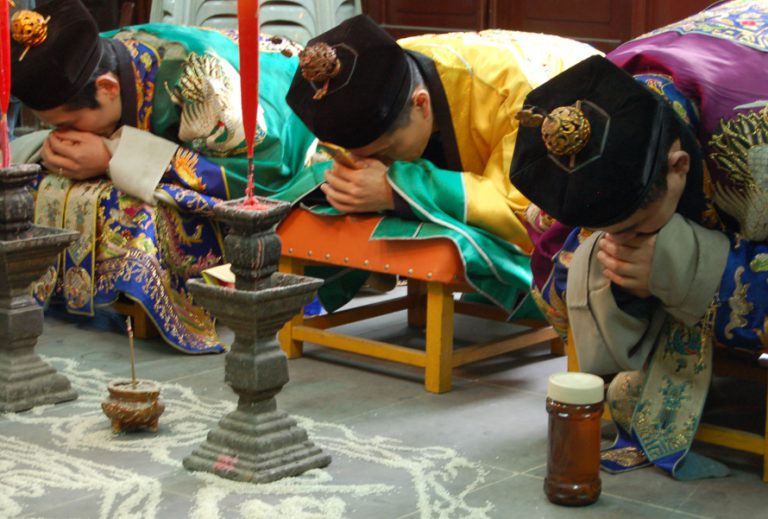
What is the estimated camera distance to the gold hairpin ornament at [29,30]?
13.5 ft

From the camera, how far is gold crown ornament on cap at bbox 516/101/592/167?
2.85m

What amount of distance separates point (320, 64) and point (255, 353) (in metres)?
1.04

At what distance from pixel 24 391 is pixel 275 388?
87 cm

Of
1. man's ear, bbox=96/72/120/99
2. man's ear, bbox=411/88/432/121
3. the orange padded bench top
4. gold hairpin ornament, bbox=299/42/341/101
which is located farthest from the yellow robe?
man's ear, bbox=96/72/120/99

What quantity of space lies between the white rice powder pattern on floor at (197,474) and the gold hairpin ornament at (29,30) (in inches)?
45.4

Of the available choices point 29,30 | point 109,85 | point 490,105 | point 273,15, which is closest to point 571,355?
point 490,105

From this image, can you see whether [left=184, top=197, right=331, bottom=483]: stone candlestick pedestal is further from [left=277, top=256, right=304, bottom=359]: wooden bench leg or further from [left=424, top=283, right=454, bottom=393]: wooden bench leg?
[left=277, top=256, right=304, bottom=359]: wooden bench leg

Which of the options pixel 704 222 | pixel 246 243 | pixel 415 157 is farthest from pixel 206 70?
pixel 704 222

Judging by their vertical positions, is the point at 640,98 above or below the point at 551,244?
above

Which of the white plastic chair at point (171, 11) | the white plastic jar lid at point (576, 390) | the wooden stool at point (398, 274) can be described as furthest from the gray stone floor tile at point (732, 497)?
the white plastic chair at point (171, 11)

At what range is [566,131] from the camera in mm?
2846

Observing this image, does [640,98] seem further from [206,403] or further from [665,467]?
[206,403]

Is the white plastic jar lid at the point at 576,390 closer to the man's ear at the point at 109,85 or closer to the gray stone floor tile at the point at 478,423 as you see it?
the gray stone floor tile at the point at 478,423

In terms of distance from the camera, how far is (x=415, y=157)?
4008mm
